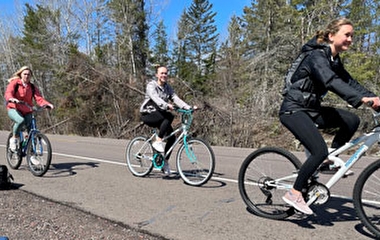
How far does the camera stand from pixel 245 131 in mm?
13016

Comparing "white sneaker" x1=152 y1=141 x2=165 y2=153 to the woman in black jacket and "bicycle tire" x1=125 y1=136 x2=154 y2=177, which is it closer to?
"bicycle tire" x1=125 y1=136 x2=154 y2=177

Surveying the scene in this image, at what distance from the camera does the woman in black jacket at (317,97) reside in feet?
10.4

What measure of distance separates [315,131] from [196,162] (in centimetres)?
251

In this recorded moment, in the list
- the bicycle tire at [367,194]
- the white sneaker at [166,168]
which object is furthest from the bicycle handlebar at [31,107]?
the bicycle tire at [367,194]

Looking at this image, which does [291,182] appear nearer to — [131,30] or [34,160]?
[34,160]

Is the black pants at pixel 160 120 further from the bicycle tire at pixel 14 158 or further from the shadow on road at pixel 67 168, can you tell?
the bicycle tire at pixel 14 158

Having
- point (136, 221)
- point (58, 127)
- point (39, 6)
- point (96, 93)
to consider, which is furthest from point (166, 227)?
point (39, 6)

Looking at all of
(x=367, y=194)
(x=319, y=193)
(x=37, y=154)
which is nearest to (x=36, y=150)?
(x=37, y=154)

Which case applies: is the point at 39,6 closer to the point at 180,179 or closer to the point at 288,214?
the point at 180,179

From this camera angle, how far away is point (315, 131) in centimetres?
333

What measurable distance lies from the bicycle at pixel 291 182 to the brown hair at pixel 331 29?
0.88 metres

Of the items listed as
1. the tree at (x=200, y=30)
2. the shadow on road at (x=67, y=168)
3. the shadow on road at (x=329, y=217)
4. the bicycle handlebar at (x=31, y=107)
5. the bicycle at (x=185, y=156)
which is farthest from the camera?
A: the tree at (x=200, y=30)

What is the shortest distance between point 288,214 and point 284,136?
32.1ft

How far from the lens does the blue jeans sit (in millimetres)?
6438
